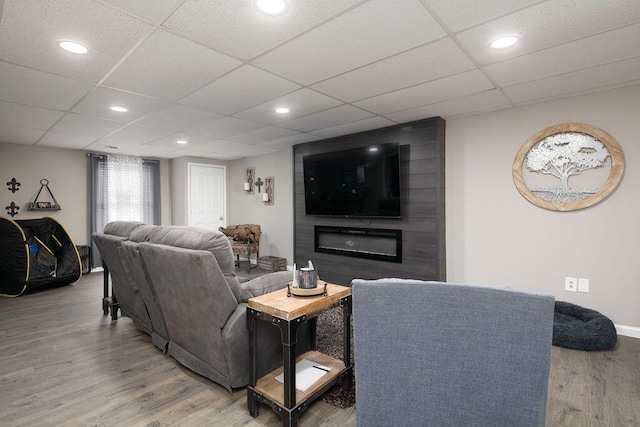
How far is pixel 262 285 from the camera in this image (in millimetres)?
2156

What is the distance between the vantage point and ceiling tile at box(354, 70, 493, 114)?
272 cm

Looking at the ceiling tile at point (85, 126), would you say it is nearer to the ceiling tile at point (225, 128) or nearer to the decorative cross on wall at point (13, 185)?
the ceiling tile at point (225, 128)

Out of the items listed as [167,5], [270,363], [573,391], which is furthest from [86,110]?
[573,391]

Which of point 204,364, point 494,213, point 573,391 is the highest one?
point 494,213

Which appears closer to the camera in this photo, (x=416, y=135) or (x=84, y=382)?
(x=84, y=382)

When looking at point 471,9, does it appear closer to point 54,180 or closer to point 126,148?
point 126,148

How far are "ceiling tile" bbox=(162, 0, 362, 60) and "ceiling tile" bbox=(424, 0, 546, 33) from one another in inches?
18.1

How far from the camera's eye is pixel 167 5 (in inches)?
66.4

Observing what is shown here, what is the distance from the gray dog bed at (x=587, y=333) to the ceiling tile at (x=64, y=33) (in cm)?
387

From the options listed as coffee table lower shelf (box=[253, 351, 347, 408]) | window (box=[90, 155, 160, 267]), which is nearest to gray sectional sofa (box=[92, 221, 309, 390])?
coffee table lower shelf (box=[253, 351, 347, 408])

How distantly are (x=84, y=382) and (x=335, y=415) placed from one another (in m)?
1.80

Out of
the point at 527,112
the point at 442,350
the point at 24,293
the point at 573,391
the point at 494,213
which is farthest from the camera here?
the point at 24,293

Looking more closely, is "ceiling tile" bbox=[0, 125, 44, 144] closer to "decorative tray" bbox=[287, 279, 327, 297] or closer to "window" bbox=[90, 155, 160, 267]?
"window" bbox=[90, 155, 160, 267]

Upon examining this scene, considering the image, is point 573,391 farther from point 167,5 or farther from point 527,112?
point 167,5
